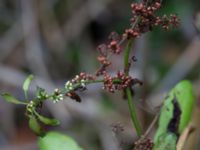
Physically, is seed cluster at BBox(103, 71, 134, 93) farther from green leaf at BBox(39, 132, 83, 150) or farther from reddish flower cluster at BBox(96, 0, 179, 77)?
green leaf at BBox(39, 132, 83, 150)

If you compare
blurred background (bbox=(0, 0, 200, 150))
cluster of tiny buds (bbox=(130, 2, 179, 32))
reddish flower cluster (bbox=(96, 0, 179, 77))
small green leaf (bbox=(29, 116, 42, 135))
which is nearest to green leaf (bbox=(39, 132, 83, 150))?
small green leaf (bbox=(29, 116, 42, 135))

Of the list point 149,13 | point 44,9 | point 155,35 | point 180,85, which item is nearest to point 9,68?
point 44,9

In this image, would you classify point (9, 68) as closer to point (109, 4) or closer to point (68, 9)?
point (68, 9)

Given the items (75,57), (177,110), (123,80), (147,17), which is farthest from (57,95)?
(75,57)

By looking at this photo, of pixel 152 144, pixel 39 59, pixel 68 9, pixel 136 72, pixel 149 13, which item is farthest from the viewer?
pixel 68 9

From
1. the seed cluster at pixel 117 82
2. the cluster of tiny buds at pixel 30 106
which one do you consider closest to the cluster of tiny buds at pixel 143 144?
the seed cluster at pixel 117 82
